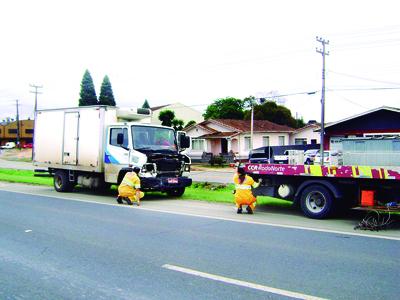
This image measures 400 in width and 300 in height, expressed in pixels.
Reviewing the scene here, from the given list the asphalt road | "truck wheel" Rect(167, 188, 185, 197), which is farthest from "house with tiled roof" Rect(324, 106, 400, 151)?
the asphalt road

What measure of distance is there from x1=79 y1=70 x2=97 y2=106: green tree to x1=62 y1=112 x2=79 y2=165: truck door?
39.9 meters

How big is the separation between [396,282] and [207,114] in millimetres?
68055

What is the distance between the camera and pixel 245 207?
39.4 feet

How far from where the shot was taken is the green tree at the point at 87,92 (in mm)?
54750

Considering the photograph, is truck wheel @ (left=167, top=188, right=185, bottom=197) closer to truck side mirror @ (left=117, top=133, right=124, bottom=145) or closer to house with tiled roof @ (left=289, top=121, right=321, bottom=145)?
truck side mirror @ (left=117, top=133, right=124, bottom=145)

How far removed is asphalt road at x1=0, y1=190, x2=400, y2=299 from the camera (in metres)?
4.91

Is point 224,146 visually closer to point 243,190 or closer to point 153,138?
point 153,138

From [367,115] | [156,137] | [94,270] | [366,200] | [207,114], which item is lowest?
[94,270]

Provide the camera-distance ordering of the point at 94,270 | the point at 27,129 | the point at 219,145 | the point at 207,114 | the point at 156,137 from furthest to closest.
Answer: the point at 27,129 → the point at 207,114 → the point at 219,145 → the point at 156,137 → the point at 94,270

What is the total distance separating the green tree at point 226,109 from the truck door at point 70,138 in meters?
53.6

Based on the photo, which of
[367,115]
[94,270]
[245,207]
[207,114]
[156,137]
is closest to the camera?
[94,270]

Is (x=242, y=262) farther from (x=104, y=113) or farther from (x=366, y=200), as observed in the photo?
(x=104, y=113)

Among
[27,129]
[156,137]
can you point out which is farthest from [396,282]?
[27,129]

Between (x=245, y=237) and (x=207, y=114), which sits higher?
(x=207, y=114)
